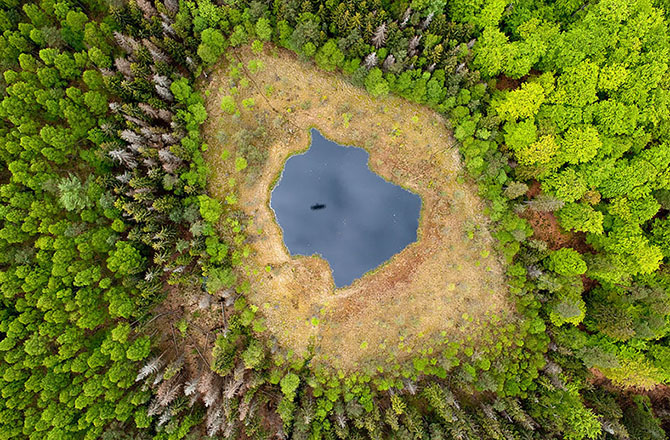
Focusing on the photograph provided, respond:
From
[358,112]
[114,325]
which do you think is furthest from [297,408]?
Answer: [358,112]

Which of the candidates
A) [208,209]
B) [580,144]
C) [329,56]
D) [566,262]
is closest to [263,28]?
[329,56]

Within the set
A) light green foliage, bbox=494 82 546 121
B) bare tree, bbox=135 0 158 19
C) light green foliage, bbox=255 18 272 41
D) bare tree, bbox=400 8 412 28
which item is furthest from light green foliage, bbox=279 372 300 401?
bare tree, bbox=135 0 158 19

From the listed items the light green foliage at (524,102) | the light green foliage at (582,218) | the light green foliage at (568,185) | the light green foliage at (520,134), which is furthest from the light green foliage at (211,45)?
the light green foliage at (582,218)

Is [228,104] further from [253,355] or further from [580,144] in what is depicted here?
[580,144]

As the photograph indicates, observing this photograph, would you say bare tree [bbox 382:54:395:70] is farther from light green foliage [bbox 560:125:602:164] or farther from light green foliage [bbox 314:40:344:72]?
light green foliage [bbox 560:125:602:164]

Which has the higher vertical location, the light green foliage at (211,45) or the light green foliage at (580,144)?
the light green foliage at (580,144)

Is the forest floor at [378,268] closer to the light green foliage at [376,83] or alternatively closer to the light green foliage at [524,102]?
the light green foliage at [376,83]
